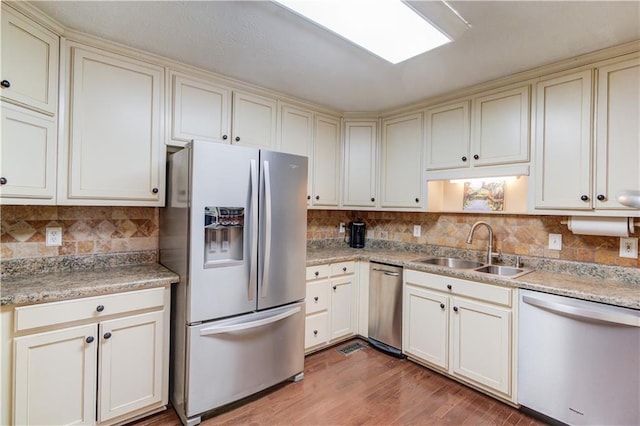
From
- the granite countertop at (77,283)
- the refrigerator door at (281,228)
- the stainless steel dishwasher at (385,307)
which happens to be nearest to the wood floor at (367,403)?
the stainless steel dishwasher at (385,307)

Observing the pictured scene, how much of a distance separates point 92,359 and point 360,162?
269 cm

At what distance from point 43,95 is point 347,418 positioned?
262 centimetres

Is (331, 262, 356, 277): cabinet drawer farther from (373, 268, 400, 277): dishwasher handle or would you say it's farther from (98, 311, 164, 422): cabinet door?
(98, 311, 164, 422): cabinet door

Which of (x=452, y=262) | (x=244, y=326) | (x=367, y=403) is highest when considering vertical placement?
(x=452, y=262)

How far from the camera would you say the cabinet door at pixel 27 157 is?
1.56 m

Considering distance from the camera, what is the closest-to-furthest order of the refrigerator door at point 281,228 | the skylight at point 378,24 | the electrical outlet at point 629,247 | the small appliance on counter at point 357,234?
the skylight at point 378,24, the electrical outlet at point 629,247, the refrigerator door at point 281,228, the small appliance on counter at point 357,234

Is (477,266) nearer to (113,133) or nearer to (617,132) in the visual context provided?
(617,132)

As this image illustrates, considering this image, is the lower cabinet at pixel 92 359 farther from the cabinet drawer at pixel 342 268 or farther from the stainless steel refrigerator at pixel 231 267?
the cabinet drawer at pixel 342 268

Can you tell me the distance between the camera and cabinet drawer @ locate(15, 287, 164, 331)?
149cm

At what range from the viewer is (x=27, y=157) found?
65.0 inches

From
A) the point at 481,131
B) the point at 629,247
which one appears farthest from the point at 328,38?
the point at 629,247

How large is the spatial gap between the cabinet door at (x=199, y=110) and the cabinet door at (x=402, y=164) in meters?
1.62

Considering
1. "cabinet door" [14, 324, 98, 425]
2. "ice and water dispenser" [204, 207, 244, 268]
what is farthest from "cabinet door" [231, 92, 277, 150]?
"cabinet door" [14, 324, 98, 425]

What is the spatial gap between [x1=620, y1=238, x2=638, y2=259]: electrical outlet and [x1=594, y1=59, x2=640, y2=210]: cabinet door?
0.32 m
